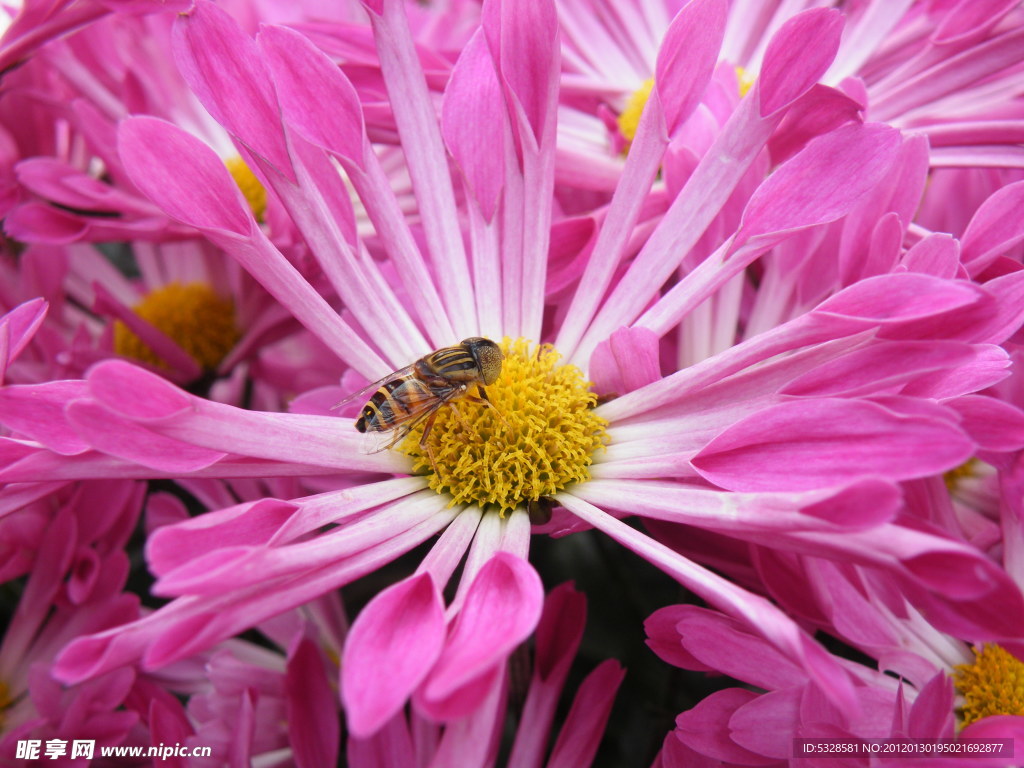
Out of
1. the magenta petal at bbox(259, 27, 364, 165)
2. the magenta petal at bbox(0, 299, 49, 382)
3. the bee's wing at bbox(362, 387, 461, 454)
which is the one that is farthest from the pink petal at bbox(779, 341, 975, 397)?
the magenta petal at bbox(0, 299, 49, 382)

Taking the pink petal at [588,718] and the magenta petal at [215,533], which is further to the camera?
the pink petal at [588,718]

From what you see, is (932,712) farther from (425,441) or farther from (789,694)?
(425,441)

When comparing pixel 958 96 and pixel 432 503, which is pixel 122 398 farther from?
pixel 958 96

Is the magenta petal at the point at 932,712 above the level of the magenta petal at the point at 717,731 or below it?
above

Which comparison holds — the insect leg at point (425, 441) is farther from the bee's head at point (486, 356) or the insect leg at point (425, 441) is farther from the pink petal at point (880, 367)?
the pink petal at point (880, 367)

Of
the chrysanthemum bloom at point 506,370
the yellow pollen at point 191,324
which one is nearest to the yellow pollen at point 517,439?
the chrysanthemum bloom at point 506,370

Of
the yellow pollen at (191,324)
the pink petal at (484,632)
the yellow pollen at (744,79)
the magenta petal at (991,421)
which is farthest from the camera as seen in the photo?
A: the yellow pollen at (191,324)
